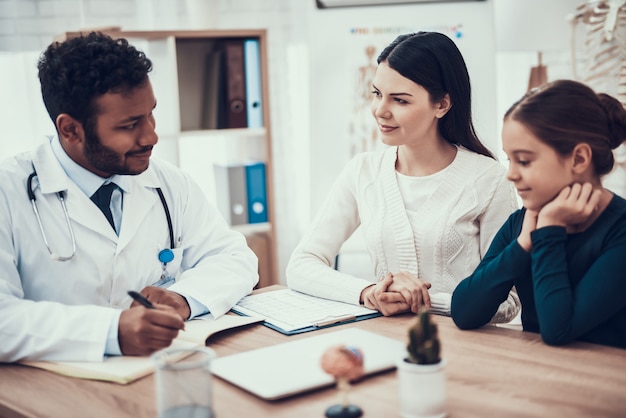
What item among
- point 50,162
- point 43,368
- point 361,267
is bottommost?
point 361,267

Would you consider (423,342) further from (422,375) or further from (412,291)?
(412,291)

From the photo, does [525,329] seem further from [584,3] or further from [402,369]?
[584,3]

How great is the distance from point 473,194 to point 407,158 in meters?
0.22

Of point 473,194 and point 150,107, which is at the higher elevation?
point 150,107

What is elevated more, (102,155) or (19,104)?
(19,104)

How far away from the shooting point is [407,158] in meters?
1.96

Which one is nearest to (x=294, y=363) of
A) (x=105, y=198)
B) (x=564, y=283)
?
(x=564, y=283)

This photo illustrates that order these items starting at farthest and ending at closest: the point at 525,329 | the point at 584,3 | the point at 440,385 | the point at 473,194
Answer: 1. the point at 584,3
2. the point at 473,194
3. the point at 525,329
4. the point at 440,385

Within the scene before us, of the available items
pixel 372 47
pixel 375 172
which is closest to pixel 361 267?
pixel 375 172

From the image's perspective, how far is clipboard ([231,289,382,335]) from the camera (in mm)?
1447

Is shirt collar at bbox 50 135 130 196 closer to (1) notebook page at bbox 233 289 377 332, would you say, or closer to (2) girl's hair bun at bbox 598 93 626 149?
(1) notebook page at bbox 233 289 377 332

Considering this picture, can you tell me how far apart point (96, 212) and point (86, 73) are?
0.96 feet

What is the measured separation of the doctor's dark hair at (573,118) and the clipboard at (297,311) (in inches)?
20.0

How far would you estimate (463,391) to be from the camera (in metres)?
1.09
